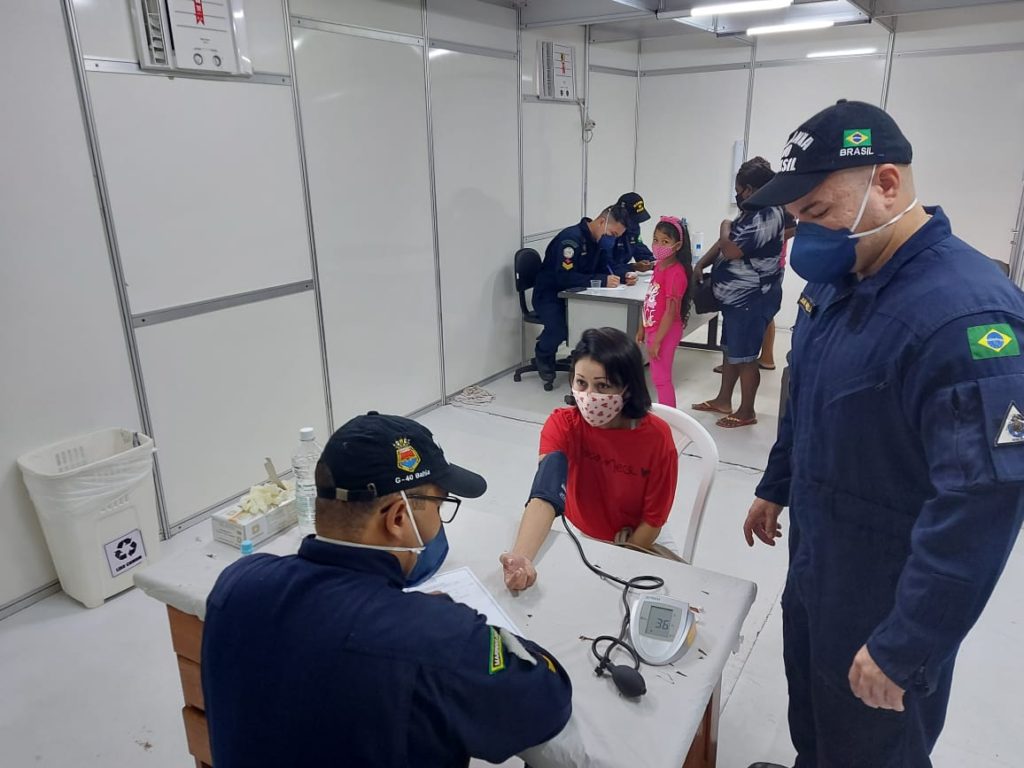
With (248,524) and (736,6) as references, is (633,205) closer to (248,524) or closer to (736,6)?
(736,6)

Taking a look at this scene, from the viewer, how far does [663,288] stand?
152 inches

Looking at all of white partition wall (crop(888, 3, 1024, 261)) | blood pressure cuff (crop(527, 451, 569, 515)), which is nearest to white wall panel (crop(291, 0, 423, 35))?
blood pressure cuff (crop(527, 451, 569, 515))

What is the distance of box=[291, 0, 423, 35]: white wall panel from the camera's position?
132 inches

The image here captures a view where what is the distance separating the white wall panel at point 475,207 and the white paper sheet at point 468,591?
10.5 feet

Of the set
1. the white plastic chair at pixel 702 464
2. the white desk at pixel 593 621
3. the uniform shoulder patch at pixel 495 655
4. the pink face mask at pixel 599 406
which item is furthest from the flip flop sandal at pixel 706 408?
the uniform shoulder patch at pixel 495 655

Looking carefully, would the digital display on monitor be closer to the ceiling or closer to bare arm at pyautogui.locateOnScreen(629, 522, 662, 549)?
bare arm at pyautogui.locateOnScreen(629, 522, 662, 549)

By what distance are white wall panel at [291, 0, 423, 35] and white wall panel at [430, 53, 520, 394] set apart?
0.91 ft

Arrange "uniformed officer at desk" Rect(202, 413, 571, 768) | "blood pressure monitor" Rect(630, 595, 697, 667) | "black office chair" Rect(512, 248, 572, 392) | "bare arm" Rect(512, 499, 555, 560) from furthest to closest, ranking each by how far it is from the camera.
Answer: "black office chair" Rect(512, 248, 572, 392) → "bare arm" Rect(512, 499, 555, 560) → "blood pressure monitor" Rect(630, 595, 697, 667) → "uniformed officer at desk" Rect(202, 413, 571, 768)

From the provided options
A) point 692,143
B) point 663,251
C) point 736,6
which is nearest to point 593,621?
point 663,251

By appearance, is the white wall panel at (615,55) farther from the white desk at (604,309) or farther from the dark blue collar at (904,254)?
the dark blue collar at (904,254)

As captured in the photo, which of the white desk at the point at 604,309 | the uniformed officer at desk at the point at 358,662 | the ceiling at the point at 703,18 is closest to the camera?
the uniformed officer at desk at the point at 358,662

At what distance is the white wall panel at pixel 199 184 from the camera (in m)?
2.73

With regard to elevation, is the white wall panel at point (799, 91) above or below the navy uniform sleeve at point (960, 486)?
above

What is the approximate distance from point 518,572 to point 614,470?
1.95 feet
